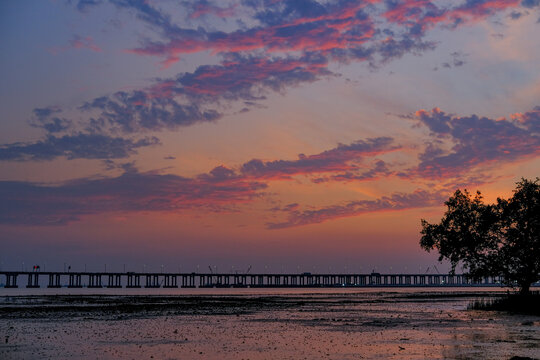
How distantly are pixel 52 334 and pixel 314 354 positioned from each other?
58.8 ft

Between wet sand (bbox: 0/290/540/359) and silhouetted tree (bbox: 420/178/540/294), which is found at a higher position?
silhouetted tree (bbox: 420/178/540/294)

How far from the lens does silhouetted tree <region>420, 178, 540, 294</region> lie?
65.6 metres

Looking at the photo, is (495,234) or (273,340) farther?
(495,234)

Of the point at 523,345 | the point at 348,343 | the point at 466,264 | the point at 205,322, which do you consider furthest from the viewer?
the point at 466,264

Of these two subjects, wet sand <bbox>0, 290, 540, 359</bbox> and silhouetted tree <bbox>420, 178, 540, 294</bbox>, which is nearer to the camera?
wet sand <bbox>0, 290, 540, 359</bbox>

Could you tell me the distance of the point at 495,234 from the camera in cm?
6869

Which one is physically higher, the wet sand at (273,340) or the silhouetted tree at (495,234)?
the silhouetted tree at (495,234)

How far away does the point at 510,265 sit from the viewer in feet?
218

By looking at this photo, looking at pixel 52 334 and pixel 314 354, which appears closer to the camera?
pixel 314 354

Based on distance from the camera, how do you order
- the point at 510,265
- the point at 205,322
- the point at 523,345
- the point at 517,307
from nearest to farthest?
1. the point at 523,345
2. the point at 205,322
3. the point at 517,307
4. the point at 510,265

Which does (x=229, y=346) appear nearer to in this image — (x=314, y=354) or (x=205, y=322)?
(x=314, y=354)

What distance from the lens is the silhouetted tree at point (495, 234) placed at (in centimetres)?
6556

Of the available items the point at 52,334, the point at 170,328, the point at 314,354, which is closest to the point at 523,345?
the point at 314,354

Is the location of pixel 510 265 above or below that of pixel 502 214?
below
